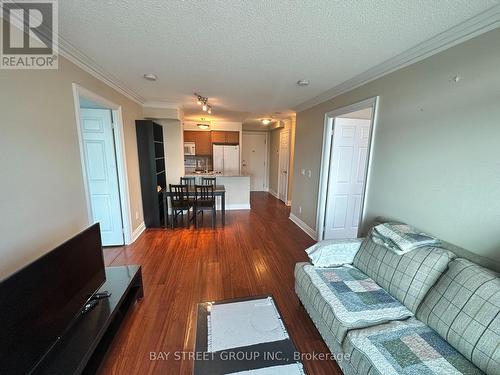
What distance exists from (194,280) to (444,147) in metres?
2.77

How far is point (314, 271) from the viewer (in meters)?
1.88

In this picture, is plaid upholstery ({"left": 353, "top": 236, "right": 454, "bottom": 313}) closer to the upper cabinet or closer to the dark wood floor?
the dark wood floor

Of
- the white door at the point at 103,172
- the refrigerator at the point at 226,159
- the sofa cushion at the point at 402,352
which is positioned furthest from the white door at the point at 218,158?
the sofa cushion at the point at 402,352

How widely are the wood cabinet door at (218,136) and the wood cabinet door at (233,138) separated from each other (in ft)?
0.42

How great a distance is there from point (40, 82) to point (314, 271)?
9.14 feet

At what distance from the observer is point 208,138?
21.5 ft

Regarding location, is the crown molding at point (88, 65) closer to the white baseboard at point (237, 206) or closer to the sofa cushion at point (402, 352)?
the sofa cushion at point (402, 352)

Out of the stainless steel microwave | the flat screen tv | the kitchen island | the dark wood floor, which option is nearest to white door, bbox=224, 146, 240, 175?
the stainless steel microwave

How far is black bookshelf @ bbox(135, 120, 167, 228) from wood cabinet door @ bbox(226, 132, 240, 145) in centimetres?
259

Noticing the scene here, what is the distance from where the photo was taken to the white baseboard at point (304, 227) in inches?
145

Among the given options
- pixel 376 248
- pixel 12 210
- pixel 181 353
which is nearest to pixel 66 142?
pixel 12 210

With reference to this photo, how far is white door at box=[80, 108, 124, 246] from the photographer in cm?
294

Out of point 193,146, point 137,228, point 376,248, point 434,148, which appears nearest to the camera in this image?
point 434,148

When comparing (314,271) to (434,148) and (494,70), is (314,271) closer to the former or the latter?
(434,148)
